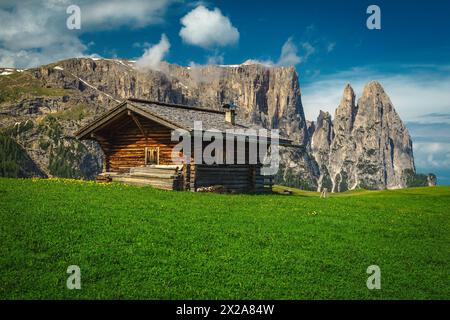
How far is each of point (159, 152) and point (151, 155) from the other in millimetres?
932

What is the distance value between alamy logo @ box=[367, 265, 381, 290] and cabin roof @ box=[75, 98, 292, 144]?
1588 centimetres

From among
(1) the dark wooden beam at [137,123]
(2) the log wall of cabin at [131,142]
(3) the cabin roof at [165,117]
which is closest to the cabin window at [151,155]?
(2) the log wall of cabin at [131,142]

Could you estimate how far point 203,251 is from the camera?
38.0 feet

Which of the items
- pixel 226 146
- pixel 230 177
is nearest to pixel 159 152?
pixel 226 146

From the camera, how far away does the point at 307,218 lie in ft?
57.0

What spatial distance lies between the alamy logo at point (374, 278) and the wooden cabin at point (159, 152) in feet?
51.5

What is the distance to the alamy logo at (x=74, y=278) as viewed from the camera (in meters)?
8.85

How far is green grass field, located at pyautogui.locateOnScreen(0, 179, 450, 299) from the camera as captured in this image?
9.22 m

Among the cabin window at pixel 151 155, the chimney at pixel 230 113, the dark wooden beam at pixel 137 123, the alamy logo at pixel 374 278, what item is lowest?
the alamy logo at pixel 374 278

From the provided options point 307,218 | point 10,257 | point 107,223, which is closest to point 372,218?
point 307,218

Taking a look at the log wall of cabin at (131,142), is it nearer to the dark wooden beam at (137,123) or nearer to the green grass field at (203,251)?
the dark wooden beam at (137,123)

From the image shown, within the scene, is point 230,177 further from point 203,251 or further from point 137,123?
point 203,251

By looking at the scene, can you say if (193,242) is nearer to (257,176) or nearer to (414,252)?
(414,252)
